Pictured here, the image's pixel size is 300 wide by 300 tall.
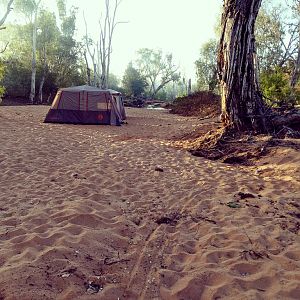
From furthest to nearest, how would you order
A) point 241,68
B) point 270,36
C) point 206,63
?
1. point 206,63
2. point 270,36
3. point 241,68

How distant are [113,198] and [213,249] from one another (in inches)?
66.5

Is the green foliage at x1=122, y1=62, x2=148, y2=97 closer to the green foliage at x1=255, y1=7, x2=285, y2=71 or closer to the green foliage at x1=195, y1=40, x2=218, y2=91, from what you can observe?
the green foliage at x1=195, y1=40, x2=218, y2=91

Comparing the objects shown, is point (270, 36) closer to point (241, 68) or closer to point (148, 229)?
point (241, 68)

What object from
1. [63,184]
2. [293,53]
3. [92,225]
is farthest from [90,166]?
[293,53]

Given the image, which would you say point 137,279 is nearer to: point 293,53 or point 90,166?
point 90,166

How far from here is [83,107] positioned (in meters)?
12.5

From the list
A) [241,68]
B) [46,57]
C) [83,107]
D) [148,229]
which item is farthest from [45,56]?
[148,229]

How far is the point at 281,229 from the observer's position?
3.26 metres

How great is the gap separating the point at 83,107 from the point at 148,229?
32.2 ft

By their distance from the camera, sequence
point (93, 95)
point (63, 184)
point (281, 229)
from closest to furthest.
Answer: point (281, 229), point (63, 184), point (93, 95)

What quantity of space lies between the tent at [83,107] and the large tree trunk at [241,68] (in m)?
5.64

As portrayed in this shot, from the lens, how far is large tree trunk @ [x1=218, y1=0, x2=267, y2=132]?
7.55m

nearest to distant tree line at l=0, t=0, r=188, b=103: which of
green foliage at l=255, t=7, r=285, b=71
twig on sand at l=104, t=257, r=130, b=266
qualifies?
green foliage at l=255, t=7, r=285, b=71

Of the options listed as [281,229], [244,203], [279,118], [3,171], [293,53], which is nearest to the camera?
[281,229]
